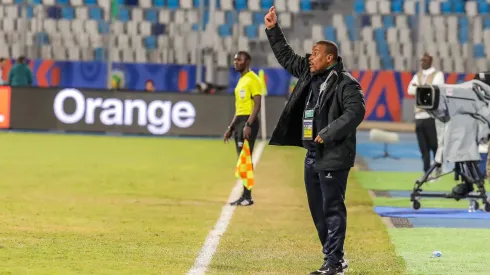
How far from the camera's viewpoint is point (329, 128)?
→ 347 inches

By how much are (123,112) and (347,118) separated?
22.3 metres

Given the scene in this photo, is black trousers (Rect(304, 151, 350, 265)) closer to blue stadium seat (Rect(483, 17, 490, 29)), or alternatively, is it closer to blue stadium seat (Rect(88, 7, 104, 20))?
blue stadium seat (Rect(483, 17, 490, 29))

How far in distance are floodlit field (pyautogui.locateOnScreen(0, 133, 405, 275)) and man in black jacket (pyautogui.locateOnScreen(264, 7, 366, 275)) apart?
503 mm

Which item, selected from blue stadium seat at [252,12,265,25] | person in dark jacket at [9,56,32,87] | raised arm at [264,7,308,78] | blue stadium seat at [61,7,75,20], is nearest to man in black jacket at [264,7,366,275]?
raised arm at [264,7,308,78]

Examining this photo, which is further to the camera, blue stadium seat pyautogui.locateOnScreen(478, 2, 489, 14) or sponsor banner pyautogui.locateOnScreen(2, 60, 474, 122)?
blue stadium seat pyautogui.locateOnScreen(478, 2, 489, 14)

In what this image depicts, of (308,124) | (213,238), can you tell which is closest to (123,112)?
(213,238)

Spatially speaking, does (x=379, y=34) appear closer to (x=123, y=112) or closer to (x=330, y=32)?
(x=330, y=32)

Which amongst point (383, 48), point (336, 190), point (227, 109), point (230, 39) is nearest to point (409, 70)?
point (383, 48)

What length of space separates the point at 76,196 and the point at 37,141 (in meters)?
12.0

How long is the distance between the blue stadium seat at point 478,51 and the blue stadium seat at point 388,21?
3.15 m

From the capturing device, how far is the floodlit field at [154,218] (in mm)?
9648

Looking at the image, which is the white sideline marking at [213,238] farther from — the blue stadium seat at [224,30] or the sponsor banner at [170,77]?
the blue stadium seat at [224,30]

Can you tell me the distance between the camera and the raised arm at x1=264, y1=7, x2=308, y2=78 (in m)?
9.39

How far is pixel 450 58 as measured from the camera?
41281 mm
